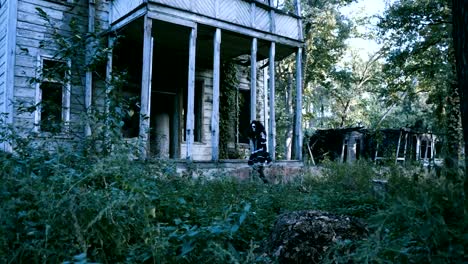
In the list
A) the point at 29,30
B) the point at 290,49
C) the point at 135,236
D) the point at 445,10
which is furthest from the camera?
Result: the point at 445,10

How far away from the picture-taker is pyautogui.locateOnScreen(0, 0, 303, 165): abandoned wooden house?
1059 centimetres

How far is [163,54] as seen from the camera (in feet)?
47.2

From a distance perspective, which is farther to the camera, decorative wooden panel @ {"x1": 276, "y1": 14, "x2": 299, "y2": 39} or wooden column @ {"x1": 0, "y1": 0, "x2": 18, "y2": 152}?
decorative wooden panel @ {"x1": 276, "y1": 14, "x2": 299, "y2": 39}

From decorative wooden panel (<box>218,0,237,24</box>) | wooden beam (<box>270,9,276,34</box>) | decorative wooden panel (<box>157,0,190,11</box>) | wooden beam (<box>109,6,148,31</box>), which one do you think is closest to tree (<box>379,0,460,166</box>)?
wooden beam (<box>270,9,276,34</box>)

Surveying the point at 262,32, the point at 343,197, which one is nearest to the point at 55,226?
the point at 343,197

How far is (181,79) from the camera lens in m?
15.0

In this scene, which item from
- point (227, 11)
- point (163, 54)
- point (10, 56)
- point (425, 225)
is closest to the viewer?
point (425, 225)

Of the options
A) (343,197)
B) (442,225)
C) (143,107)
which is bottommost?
(343,197)

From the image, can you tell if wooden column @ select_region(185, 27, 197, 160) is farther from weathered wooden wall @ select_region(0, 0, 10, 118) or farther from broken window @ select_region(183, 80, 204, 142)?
weathered wooden wall @ select_region(0, 0, 10, 118)

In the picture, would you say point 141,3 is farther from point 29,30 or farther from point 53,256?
point 53,256

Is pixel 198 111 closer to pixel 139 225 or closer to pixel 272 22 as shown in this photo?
pixel 272 22

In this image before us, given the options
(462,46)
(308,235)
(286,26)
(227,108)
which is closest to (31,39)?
(227,108)

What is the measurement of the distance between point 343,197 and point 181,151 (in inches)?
367

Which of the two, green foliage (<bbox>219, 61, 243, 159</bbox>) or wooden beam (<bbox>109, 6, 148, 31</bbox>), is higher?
wooden beam (<bbox>109, 6, 148, 31</bbox>)
